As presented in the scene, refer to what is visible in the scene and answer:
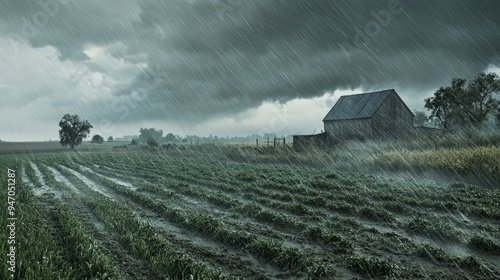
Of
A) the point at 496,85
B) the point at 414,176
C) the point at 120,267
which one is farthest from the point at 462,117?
the point at 120,267

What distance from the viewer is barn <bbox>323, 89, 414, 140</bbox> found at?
41.7m

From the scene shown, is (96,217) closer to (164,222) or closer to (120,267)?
(164,222)

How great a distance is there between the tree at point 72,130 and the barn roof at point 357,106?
275 feet

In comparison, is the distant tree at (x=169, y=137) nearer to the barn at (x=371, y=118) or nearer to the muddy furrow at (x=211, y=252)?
the barn at (x=371, y=118)

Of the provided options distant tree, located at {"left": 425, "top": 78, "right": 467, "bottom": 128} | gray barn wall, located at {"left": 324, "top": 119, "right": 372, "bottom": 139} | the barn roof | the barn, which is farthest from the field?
distant tree, located at {"left": 425, "top": 78, "right": 467, "bottom": 128}

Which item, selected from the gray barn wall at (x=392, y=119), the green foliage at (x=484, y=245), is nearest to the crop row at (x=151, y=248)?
the green foliage at (x=484, y=245)

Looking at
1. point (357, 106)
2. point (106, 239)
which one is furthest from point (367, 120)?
point (106, 239)

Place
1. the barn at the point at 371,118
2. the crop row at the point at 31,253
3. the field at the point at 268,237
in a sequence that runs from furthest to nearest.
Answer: the barn at the point at 371,118 → the field at the point at 268,237 → the crop row at the point at 31,253

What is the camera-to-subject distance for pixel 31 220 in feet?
30.7

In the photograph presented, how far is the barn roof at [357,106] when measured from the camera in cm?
4225

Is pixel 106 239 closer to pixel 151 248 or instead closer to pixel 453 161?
pixel 151 248

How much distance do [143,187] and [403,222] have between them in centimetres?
1405

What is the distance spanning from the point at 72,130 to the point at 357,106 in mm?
89511

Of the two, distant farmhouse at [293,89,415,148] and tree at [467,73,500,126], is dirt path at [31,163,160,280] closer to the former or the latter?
distant farmhouse at [293,89,415,148]
